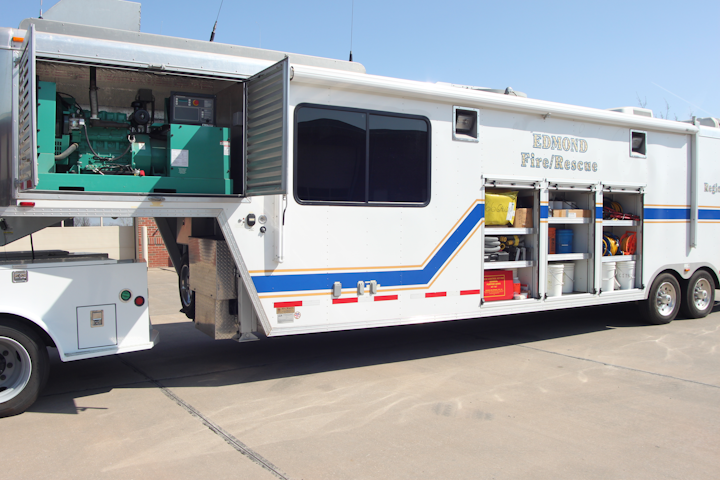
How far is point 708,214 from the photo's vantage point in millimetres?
8750

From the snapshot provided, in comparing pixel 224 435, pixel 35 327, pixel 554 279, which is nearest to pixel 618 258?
pixel 554 279

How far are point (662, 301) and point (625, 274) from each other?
1.14 meters

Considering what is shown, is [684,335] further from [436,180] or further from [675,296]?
[436,180]

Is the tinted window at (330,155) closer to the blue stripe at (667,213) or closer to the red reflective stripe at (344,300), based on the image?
the red reflective stripe at (344,300)

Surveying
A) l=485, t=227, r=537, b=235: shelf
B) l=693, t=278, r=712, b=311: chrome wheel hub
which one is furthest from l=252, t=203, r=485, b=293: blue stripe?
l=693, t=278, r=712, b=311: chrome wheel hub

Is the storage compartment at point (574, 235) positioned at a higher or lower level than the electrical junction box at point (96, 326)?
higher

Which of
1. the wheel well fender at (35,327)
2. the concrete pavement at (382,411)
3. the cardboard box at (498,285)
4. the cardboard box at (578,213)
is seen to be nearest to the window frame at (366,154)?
the cardboard box at (498,285)

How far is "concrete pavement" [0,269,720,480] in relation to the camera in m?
3.79

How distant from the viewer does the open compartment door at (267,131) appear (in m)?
4.70

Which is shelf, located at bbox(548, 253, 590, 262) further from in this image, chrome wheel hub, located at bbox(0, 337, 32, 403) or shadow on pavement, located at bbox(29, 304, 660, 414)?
chrome wheel hub, located at bbox(0, 337, 32, 403)

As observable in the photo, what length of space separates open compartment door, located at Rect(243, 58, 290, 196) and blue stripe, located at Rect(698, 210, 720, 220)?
23.1 feet

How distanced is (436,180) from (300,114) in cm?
172

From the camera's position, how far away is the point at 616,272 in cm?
798

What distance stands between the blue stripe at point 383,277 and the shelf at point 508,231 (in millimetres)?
247
